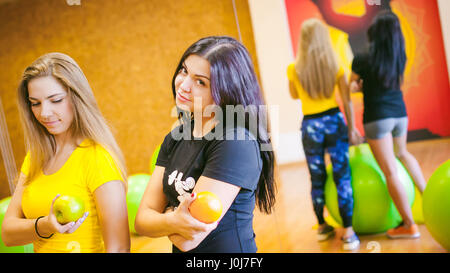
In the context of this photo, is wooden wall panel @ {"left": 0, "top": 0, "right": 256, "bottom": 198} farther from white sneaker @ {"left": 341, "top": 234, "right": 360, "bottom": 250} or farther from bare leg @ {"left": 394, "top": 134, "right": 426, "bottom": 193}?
white sneaker @ {"left": 341, "top": 234, "right": 360, "bottom": 250}

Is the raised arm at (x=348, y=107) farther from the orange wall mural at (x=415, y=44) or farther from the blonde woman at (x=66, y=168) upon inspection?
the blonde woman at (x=66, y=168)

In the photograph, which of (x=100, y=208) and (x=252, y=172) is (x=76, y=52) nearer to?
(x=100, y=208)

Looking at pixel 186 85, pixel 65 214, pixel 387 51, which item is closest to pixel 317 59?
pixel 387 51

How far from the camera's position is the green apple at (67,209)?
45.6 inches

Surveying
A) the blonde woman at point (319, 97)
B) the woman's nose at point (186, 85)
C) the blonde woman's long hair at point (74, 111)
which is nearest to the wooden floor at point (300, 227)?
the blonde woman at point (319, 97)

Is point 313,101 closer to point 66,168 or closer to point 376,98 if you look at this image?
point 376,98

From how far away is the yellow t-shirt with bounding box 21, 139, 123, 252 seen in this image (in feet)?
4.12

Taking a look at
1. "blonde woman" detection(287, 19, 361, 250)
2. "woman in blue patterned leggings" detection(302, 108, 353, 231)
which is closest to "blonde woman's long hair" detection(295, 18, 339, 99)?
"blonde woman" detection(287, 19, 361, 250)

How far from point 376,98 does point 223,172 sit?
0.83 m

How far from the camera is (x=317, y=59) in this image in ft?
5.70

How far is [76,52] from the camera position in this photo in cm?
147

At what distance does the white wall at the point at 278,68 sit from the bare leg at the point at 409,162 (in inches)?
13.4

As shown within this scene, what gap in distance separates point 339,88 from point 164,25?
73 cm
